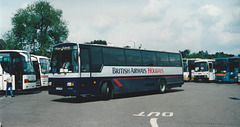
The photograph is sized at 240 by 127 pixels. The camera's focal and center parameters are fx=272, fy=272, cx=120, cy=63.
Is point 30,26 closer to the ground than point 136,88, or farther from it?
farther from it

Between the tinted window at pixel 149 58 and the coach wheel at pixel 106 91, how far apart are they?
388cm

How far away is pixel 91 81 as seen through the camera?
14.3m

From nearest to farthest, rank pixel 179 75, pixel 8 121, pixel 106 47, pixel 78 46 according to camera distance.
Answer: pixel 8 121, pixel 78 46, pixel 106 47, pixel 179 75

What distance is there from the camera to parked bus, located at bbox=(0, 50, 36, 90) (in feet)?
63.6

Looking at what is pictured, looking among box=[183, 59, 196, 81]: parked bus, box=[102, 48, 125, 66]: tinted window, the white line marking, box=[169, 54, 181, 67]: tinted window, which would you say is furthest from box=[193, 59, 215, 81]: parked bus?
the white line marking

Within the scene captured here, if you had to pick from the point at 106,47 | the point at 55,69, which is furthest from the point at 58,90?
the point at 106,47

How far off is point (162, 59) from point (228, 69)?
17.4 metres

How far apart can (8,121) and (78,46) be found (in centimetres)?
625

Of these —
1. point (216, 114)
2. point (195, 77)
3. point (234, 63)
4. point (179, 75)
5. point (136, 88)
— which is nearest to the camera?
point (216, 114)

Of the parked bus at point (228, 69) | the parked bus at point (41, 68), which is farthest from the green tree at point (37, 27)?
the parked bus at point (228, 69)

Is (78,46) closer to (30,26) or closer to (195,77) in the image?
(195,77)

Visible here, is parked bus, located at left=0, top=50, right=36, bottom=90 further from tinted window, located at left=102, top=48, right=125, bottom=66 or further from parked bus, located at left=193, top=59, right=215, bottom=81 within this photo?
parked bus, located at left=193, top=59, right=215, bottom=81

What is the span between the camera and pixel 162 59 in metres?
20.3

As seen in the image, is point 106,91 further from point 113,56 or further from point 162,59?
point 162,59
